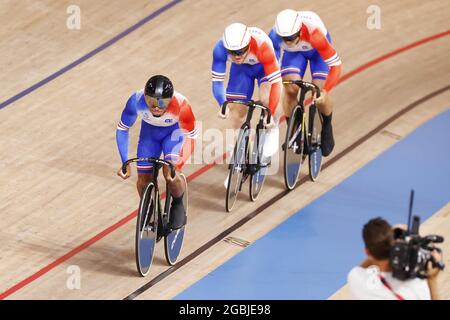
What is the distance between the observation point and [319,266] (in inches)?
293

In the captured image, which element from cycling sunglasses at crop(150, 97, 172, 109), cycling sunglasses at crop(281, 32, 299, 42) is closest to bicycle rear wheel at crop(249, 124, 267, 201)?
cycling sunglasses at crop(281, 32, 299, 42)

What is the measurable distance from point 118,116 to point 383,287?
488cm

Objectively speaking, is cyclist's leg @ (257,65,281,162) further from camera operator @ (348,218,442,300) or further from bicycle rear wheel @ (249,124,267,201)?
camera operator @ (348,218,442,300)

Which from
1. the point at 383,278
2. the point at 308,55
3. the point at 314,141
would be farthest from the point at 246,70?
the point at 383,278

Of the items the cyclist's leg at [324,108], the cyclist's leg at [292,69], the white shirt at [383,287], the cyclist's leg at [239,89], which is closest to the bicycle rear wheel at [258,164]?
the cyclist's leg at [239,89]

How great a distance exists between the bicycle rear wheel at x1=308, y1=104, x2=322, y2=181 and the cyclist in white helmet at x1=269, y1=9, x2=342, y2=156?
0.19 ft

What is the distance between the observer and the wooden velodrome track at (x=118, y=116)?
739 centimetres

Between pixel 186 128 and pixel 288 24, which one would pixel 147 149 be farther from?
pixel 288 24

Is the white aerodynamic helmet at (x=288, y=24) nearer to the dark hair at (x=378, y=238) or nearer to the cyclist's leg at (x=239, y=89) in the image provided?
the cyclist's leg at (x=239, y=89)

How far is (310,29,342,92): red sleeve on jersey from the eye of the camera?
8.00 m

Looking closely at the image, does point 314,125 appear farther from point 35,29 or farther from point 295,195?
point 35,29

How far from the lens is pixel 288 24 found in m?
7.83
